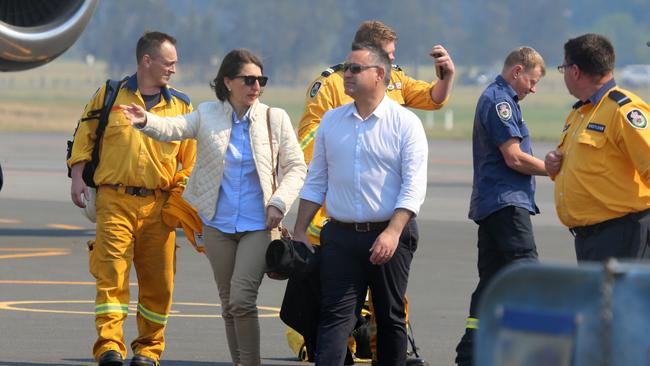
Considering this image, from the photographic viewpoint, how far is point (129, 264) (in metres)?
8.32

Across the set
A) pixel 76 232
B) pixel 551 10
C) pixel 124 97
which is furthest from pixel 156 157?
pixel 551 10

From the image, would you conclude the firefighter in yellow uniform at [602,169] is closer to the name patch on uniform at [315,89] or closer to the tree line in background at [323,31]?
the name patch on uniform at [315,89]

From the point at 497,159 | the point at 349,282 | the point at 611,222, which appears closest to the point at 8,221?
the point at 497,159

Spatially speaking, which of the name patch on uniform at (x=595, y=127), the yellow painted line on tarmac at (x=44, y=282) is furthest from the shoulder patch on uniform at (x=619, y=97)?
the yellow painted line on tarmac at (x=44, y=282)

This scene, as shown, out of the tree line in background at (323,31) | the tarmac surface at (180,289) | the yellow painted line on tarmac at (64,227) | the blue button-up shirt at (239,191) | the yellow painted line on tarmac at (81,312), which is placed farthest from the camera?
the tree line in background at (323,31)

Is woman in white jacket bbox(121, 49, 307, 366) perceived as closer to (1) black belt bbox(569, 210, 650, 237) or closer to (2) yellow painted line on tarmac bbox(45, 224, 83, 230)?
(1) black belt bbox(569, 210, 650, 237)

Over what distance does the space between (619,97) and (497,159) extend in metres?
1.31

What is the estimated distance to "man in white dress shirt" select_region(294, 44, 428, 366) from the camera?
7094mm

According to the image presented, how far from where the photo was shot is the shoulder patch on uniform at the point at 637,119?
22.0 ft

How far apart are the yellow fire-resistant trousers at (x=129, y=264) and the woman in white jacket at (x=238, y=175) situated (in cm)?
58

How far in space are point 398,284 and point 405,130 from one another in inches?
28.5

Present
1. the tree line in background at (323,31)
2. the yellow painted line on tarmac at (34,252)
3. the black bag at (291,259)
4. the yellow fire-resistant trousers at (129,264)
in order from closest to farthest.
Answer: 1. the black bag at (291,259)
2. the yellow fire-resistant trousers at (129,264)
3. the yellow painted line on tarmac at (34,252)
4. the tree line in background at (323,31)

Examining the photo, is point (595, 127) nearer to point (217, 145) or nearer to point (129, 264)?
point (217, 145)

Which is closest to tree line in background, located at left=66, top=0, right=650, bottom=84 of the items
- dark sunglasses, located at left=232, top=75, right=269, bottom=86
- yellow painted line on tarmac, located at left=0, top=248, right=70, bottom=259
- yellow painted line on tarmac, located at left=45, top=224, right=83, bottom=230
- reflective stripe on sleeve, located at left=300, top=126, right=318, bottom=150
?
yellow painted line on tarmac, located at left=45, top=224, right=83, bottom=230
